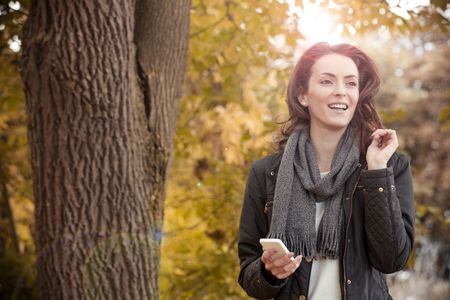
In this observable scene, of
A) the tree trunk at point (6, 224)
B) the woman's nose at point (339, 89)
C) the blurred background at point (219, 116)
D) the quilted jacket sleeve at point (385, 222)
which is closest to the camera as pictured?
the quilted jacket sleeve at point (385, 222)

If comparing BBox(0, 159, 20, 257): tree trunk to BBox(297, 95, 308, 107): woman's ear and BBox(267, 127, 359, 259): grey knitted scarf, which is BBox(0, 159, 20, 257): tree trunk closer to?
BBox(297, 95, 308, 107): woman's ear

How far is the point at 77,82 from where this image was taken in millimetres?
3072

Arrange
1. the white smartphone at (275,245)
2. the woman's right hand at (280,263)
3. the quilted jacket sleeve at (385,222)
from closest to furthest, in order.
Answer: the white smartphone at (275,245), the woman's right hand at (280,263), the quilted jacket sleeve at (385,222)

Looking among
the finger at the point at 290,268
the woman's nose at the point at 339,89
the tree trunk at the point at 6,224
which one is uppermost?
the woman's nose at the point at 339,89

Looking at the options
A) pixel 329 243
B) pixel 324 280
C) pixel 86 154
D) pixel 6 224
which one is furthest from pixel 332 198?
pixel 6 224

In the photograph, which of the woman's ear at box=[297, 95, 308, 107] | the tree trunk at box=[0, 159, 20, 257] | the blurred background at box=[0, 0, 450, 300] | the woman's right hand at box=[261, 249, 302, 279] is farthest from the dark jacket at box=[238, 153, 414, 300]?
the tree trunk at box=[0, 159, 20, 257]

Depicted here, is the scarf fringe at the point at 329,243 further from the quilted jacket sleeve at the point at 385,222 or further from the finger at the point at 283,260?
the finger at the point at 283,260

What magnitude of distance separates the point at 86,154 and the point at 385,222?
1.51 m

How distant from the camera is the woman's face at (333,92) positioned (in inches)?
103

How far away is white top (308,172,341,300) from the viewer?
2.39m

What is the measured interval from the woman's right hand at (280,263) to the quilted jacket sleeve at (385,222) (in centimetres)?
34

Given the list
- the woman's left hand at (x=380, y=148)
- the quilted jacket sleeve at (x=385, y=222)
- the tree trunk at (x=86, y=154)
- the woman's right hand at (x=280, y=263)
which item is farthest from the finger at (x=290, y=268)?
the tree trunk at (x=86, y=154)

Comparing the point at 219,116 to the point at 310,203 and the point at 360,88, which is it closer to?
the point at 360,88

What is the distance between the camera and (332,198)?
2.47 meters
